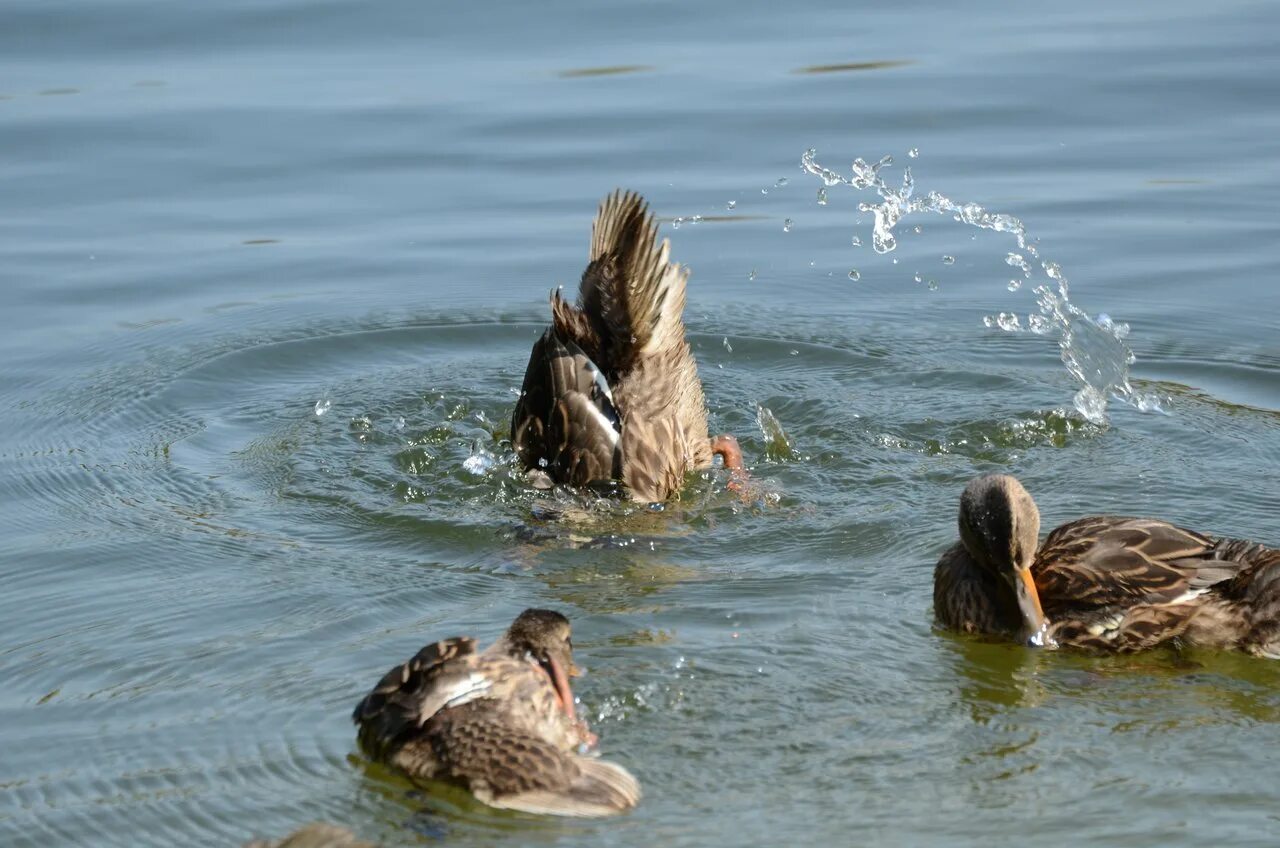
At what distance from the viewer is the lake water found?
554 cm

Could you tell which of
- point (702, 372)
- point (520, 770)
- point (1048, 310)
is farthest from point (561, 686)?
point (1048, 310)

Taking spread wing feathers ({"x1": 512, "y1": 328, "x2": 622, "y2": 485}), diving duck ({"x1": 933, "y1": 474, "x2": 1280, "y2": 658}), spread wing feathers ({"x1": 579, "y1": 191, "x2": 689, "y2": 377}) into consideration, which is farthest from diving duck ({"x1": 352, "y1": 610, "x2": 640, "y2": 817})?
spread wing feathers ({"x1": 579, "y1": 191, "x2": 689, "y2": 377})

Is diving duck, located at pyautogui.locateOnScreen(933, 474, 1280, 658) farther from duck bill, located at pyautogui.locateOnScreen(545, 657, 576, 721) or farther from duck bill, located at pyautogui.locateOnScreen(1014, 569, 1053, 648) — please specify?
duck bill, located at pyautogui.locateOnScreen(545, 657, 576, 721)

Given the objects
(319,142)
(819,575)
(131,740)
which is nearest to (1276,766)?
(819,575)

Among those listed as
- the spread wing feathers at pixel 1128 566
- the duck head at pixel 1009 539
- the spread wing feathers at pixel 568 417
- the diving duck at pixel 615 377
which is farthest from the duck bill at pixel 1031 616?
the spread wing feathers at pixel 568 417

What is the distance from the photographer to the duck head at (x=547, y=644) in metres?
5.63

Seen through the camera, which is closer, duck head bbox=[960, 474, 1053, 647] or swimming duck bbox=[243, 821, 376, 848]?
swimming duck bbox=[243, 821, 376, 848]

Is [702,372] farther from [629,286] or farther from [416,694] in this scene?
[416,694]

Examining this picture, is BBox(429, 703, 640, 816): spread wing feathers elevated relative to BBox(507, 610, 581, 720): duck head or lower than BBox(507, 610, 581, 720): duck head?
lower

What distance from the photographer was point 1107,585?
22.2 feet

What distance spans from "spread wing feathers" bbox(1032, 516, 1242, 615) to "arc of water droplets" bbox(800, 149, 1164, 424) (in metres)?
2.13

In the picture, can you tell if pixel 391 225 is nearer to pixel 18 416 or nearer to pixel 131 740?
pixel 18 416

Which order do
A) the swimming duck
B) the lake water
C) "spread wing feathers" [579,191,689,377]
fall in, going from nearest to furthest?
the swimming duck → the lake water → "spread wing feathers" [579,191,689,377]

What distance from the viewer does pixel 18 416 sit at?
929 centimetres
